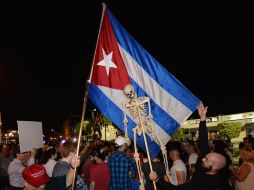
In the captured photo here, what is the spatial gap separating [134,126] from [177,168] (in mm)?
1525

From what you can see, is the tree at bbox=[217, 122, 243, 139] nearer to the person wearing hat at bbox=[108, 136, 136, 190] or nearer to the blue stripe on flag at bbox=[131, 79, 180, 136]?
the person wearing hat at bbox=[108, 136, 136, 190]

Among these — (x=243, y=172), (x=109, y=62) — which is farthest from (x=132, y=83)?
(x=243, y=172)

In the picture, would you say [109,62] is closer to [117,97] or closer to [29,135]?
[117,97]

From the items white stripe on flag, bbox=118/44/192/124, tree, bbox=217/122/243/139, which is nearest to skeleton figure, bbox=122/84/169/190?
white stripe on flag, bbox=118/44/192/124

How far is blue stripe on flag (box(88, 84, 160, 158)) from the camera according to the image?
21.4ft

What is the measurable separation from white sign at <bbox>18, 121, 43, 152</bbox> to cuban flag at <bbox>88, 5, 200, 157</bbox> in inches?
65.2

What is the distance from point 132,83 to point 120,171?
2.22 metres

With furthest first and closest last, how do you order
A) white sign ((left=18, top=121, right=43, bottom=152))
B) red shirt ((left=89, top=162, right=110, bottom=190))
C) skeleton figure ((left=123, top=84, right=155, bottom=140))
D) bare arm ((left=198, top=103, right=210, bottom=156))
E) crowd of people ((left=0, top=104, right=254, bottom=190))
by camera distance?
red shirt ((left=89, top=162, right=110, bottom=190)) → white sign ((left=18, top=121, right=43, bottom=152)) → skeleton figure ((left=123, top=84, right=155, bottom=140)) → bare arm ((left=198, top=103, right=210, bottom=156)) → crowd of people ((left=0, top=104, right=254, bottom=190))

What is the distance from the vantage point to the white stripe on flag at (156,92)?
6.52 metres

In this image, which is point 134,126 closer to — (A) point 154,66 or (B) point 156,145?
(B) point 156,145

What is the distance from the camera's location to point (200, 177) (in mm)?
4742

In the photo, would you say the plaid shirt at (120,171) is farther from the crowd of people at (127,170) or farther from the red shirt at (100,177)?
the red shirt at (100,177)

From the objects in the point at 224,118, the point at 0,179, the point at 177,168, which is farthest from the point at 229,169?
the point at 224,118

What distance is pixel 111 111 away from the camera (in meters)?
6.64
